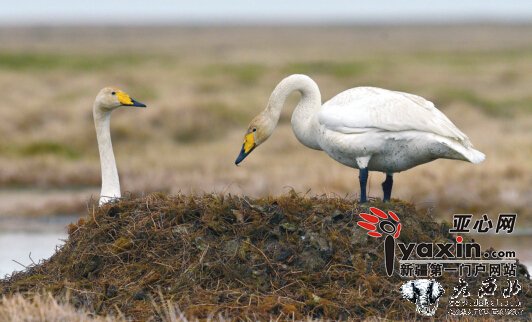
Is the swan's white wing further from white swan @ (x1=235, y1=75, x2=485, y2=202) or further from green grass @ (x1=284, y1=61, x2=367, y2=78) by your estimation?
green grass @ (x1=284, y1=61, x2=367, y2=78)

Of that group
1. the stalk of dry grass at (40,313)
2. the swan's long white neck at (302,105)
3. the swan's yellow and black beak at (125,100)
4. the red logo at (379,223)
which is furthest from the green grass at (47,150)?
the stalk of dry grass at (40,313)

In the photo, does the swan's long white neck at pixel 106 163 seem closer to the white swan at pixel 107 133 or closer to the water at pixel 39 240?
the white swan at pixel 107 133

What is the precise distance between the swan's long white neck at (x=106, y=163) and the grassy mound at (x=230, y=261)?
1.16 m

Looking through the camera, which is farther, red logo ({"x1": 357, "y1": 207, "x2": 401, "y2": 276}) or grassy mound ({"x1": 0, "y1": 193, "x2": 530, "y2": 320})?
red logo ({"x1": 357, "y1": 207, "x2": 401, "y2": 276})

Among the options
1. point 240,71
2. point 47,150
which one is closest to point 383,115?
point 47,150

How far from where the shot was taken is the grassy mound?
30.8 ft

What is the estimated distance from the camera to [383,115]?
10383 mm

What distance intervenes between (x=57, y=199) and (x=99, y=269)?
32.8ft

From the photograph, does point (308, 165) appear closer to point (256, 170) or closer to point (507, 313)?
point (256, 170)

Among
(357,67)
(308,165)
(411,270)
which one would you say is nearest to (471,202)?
(308,165)

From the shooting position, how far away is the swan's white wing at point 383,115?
1027 centimetres

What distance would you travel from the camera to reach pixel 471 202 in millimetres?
18406

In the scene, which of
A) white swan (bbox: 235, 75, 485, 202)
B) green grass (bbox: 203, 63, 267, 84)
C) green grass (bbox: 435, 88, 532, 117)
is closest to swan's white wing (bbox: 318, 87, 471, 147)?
white swan (bbox: 235, 75, 485, 202)

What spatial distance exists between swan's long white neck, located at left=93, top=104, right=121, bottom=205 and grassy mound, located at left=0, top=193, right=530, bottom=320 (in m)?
1.16
